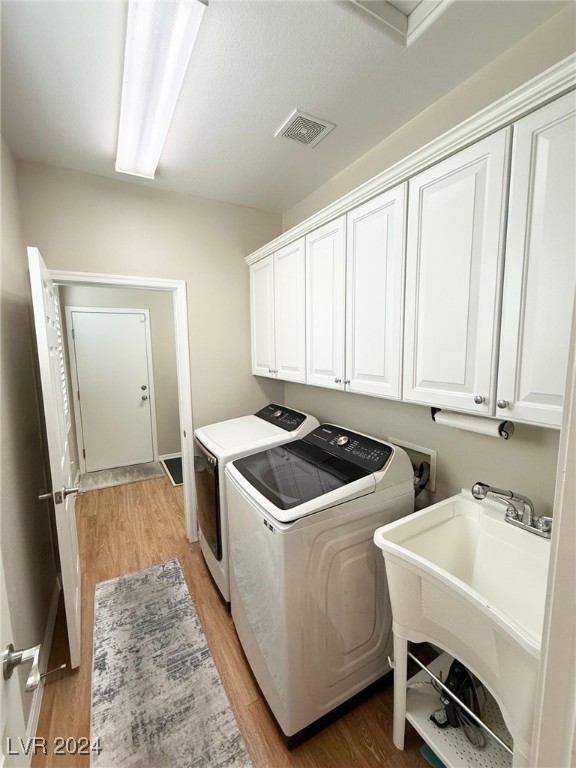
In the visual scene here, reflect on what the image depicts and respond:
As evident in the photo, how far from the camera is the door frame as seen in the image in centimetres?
204

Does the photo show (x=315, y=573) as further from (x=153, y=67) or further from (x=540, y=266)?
(x=153, y=67)

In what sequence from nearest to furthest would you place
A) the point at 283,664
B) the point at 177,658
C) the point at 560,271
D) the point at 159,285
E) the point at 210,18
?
the point at 560,271, the point at 210,18, the point at 283,664, the point at 177,658, the point at 159,285

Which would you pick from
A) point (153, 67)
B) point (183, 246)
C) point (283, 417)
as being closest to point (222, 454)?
point (283, 417)

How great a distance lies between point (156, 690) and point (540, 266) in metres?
2.30

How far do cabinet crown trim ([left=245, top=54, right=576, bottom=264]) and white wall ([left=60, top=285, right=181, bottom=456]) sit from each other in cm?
326

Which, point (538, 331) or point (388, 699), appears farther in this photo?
point (388, 699)

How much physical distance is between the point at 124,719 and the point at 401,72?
2945 millimetres

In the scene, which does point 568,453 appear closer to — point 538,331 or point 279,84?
point 538,331

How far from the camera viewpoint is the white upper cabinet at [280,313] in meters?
1.95

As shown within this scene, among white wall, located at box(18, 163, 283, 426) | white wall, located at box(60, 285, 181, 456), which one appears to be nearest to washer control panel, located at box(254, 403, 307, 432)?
white wall, located at box(18, 163, 283, 426)

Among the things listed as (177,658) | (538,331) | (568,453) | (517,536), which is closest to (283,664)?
(177,658)

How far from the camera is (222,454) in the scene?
1.77m

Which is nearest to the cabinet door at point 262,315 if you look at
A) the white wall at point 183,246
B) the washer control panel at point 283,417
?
the white wall at point 183,246

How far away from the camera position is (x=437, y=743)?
1.13m
